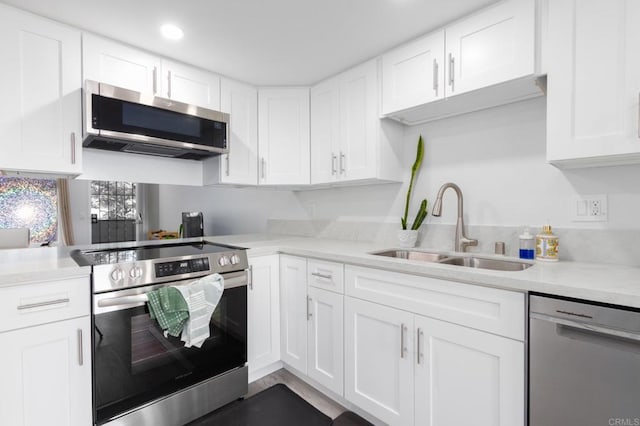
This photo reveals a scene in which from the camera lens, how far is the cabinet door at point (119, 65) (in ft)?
5.67

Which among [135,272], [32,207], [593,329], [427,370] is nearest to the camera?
[593,329]

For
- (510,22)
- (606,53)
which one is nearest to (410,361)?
(606,53)

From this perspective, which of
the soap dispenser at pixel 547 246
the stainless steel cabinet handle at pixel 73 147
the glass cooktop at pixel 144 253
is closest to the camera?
the soap dispenser at pixel 547 246

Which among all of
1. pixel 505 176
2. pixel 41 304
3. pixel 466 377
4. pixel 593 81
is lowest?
pixel 466 377

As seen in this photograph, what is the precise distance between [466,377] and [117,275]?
1.61 metres

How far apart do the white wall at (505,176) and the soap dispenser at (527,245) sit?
116 mm

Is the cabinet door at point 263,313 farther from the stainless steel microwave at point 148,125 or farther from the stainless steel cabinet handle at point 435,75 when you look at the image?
the stainless steel cabinet handle at point 435,75

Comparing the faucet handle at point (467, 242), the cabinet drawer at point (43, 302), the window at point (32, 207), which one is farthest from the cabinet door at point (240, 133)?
the window at point (32, 207)

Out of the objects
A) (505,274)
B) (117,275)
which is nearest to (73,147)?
(117,275)

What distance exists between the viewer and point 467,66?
155 cm

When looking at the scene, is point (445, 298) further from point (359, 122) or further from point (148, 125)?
point (148, 125)

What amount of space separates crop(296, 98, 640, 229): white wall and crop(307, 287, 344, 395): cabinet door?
78cm

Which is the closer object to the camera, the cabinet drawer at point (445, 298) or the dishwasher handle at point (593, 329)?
the dishwasher handle at point (593, 329)

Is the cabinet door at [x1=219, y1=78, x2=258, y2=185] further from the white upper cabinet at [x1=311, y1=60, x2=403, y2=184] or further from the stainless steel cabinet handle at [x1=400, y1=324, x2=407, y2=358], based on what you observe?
the stainless steel cabinet handle at [x1=400, y1=324, x2=407, y2=358]
